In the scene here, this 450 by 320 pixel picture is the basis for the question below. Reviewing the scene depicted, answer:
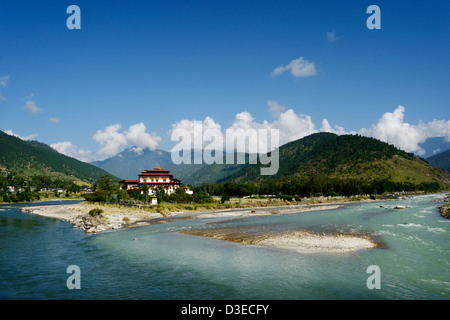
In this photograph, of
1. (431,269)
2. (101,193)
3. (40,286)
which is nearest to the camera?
(40,286)

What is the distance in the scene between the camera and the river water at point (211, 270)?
22.0 metres

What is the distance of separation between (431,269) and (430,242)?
14.1 metres

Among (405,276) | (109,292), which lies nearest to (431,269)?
(405,276)

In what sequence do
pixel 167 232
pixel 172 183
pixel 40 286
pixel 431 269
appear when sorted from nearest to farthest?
1. pixel 40 286
2. pixel 431 269
3. pixel 167 232
4. pixel 172 183

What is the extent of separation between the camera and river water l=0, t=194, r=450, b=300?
2202 cm

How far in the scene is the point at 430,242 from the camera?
38938mm

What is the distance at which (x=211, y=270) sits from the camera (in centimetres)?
2759
